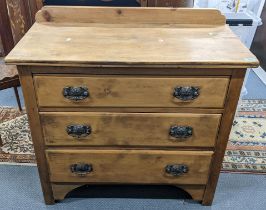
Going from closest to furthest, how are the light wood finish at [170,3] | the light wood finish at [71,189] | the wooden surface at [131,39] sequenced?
the wooden surface at [131,39], the light wood finish at [71,189], the light wood finish at [170,3]

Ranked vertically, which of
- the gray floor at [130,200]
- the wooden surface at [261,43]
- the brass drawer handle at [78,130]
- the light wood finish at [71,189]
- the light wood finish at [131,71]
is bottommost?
the gray floor at [130,200]

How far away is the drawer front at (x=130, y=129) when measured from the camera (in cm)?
119

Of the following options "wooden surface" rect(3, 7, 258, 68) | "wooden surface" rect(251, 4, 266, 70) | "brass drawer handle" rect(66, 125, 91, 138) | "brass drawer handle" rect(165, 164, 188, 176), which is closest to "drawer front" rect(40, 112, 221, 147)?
"brass drawer handle" rect(66, 125, 91, 138)

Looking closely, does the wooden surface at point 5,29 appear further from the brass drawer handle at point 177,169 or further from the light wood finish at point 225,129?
the light wood finish at point 225,129

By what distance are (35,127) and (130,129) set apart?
0.39 m

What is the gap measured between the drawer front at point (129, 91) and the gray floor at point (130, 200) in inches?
23.7

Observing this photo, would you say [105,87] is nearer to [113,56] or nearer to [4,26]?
[113,56]

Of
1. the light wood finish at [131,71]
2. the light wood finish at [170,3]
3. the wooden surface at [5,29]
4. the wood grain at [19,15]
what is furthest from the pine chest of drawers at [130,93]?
the wooden surface at [5,29]

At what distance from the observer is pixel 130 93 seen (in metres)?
1.13

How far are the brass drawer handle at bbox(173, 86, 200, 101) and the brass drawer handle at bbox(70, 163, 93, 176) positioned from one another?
1.74 feet

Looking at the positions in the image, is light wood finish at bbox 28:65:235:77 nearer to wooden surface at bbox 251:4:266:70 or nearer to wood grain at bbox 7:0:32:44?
wood grain at bbox 7:0:32:44

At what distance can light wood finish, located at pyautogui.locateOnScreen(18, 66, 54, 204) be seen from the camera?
3.61ft

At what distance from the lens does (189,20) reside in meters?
1.35

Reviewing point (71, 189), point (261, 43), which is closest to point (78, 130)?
point (71, 189)
